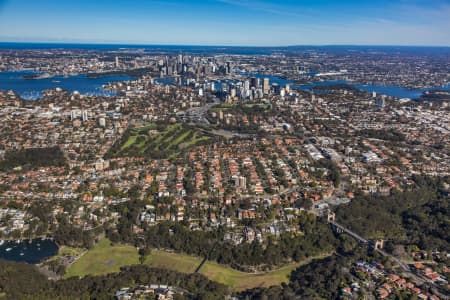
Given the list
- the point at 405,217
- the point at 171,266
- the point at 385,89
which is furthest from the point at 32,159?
the point at 385,89

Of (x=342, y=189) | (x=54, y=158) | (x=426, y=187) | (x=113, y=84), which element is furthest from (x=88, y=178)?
(x=113, y=84)

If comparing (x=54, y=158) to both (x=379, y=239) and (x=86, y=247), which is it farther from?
(x=379, y=239)

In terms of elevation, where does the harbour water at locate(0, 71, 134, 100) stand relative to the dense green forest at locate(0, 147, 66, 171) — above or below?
above

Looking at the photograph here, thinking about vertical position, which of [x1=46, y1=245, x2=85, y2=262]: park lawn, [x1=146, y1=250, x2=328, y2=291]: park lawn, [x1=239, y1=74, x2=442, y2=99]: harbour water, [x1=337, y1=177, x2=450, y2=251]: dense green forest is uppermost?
[x1=239, y1=74, x2=442, y2=99]: harbour water

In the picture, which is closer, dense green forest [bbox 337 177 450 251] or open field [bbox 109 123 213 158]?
dense green forest [bbox 337 177 450 251]

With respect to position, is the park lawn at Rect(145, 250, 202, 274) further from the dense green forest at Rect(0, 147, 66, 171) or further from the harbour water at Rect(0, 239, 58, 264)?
the dense green forest at Rect(0, 147, 66, 171)

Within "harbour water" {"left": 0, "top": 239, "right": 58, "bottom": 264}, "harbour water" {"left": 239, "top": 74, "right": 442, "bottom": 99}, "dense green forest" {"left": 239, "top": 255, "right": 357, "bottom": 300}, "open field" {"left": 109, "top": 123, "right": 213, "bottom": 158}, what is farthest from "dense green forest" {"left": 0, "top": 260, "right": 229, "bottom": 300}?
"harbour water" {"left": 239, "top": 74, "right": 442, "bottom": 99}
